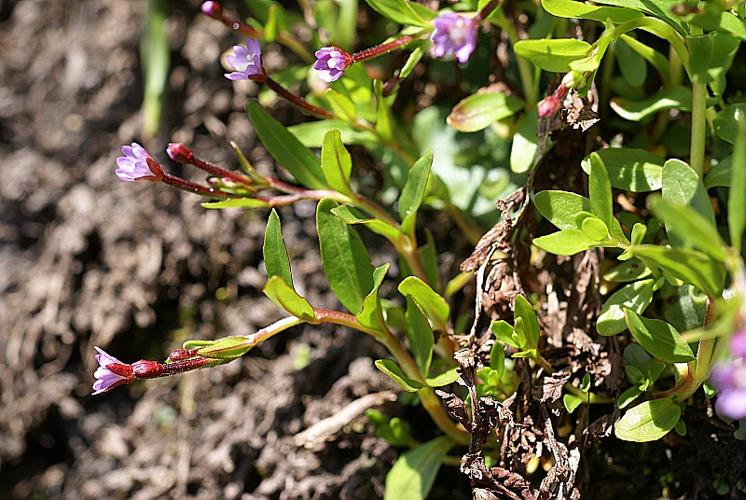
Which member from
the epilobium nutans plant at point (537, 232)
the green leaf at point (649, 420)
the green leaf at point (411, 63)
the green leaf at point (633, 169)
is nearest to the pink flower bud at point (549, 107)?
the epilobium nutans plant at point (537, 232)

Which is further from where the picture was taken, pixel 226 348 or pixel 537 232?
pixel 537 232

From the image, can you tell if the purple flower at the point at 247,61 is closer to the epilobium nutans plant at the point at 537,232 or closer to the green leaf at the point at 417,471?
the epilobium nutans plant at the point at 537,232

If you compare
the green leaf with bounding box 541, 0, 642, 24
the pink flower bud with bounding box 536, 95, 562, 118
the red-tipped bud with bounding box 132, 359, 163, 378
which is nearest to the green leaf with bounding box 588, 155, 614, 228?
the pink flower bud with bounding box 536, 95, 562, 118

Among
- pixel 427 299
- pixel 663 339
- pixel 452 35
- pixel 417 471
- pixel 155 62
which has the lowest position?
Answer: pixel 417 471

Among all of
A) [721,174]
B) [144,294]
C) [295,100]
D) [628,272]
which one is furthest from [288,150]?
[144,294]

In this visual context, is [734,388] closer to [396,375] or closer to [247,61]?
[396,375]
